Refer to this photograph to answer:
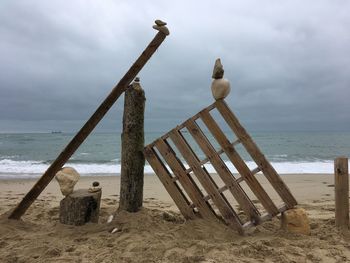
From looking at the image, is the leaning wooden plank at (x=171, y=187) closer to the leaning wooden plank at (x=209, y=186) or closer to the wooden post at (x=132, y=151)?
the wooden post at (x=132, y=151)

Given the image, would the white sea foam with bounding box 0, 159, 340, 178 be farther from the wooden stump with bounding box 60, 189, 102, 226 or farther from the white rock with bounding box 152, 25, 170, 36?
the white rock with bounding box 152, 25, 170, 36

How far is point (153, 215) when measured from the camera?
5668 mm

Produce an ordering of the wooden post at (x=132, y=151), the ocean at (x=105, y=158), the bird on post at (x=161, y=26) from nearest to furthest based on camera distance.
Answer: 1. the bird on post at (x=161, y=26)
2. the wooden post at (x=132, y=151)
3. the ocean at (x=105, y=158)

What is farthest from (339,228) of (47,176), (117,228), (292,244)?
(47,176)

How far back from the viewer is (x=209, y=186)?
4.85 metres

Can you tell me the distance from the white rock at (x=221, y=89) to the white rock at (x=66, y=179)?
8.37 ft

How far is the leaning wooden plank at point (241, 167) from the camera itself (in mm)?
4586

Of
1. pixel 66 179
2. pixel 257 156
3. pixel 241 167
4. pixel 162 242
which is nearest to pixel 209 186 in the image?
pixel 241 167

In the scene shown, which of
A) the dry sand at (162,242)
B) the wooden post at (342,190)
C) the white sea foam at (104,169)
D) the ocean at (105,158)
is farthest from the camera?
the ocean at (105,158)

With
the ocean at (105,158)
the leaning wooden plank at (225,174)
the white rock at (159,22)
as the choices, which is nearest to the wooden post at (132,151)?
the leaning wooden plank at (225,174)

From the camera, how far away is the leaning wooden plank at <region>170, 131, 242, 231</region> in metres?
4.73

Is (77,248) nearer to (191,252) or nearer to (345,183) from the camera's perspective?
(191,252)

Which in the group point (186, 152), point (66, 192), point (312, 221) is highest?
point (186, 152)

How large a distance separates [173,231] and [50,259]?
64.7 inches
